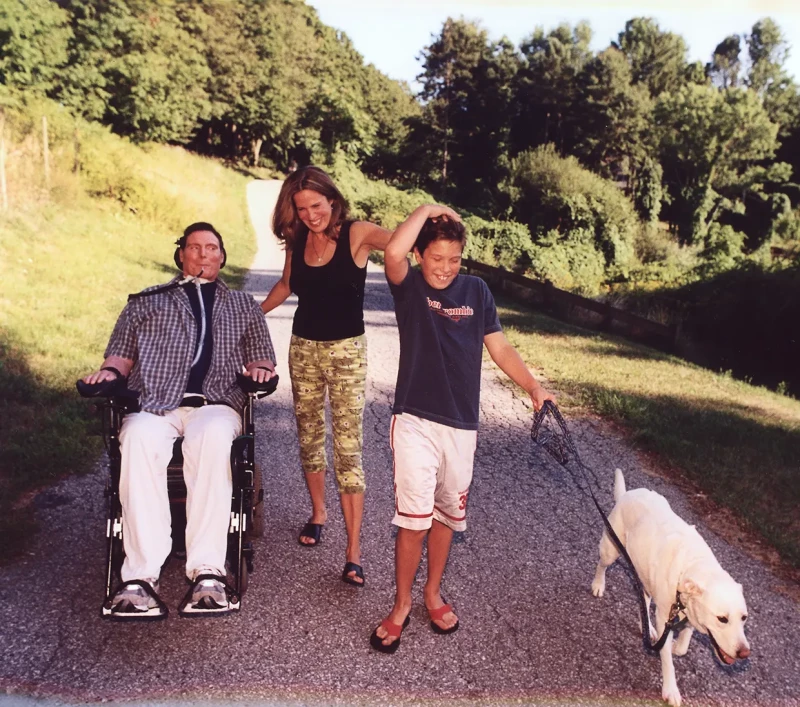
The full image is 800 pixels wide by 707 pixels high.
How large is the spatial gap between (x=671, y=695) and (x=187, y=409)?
101 inches

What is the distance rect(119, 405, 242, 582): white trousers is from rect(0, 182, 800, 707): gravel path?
0.36m

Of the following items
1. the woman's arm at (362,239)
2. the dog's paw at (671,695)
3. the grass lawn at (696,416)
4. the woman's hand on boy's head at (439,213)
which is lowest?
the dog's paw at (671,695)

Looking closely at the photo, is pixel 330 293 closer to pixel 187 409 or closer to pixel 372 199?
pixel 187 409

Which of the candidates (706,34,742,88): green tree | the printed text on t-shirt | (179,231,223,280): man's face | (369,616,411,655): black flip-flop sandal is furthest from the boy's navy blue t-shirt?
(706,34,742,88): green tree

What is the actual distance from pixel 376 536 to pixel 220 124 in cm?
4406

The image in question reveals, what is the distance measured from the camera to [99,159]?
16.6 metres

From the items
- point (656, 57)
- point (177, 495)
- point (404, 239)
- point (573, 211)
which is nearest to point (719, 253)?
point (573, 211)

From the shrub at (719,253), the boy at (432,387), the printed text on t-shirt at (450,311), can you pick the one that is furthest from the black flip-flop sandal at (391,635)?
the shrub at (719,253)

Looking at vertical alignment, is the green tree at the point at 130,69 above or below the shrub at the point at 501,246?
above

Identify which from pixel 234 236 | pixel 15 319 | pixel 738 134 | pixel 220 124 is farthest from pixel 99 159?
pixel 738 134

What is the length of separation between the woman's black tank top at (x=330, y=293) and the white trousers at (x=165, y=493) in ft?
2.30

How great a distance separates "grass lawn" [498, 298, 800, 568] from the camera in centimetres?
501

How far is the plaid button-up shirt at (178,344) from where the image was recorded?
11.5 ft

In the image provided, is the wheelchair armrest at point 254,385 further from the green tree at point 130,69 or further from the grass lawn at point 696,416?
the green tree at point 130,69
